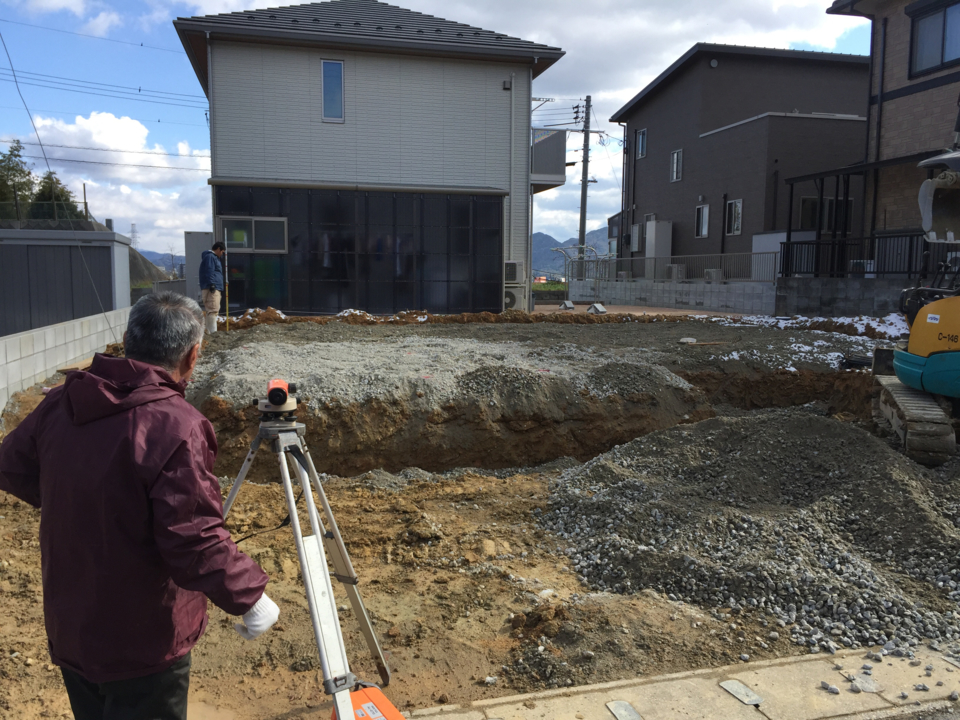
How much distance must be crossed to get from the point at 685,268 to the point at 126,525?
2333 centimetres

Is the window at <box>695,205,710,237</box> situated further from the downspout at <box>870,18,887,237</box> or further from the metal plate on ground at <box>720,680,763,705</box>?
the metal plate on ground at <box>720,680,763,705</box>

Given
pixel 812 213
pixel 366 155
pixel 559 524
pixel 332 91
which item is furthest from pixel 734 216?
pixel 559 524

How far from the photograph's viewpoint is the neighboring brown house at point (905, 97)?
15.1 m

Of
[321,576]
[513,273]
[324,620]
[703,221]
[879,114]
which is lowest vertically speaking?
[324,620]

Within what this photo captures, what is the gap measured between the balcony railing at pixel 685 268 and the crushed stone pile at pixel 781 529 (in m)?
13.8

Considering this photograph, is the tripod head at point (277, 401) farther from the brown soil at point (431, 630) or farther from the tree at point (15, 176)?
the tree at point (15, 176)

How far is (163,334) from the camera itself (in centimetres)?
215

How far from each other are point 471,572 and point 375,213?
1336 centimetres

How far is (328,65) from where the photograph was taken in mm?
17188

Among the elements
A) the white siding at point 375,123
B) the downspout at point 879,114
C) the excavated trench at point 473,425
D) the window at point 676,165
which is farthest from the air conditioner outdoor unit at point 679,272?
the excavated trench at point 473,425

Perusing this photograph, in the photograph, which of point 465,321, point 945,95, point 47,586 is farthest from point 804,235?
point 47,586

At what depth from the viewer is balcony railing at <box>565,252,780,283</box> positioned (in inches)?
782

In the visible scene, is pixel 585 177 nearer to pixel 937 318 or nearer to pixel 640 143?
pixel 640 143

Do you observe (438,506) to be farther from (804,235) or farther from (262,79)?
(804,235)
